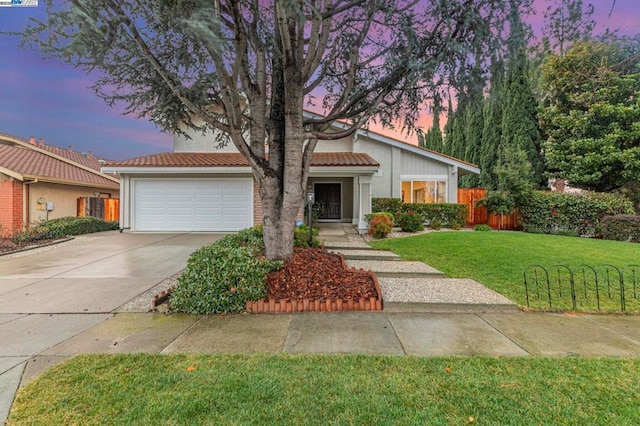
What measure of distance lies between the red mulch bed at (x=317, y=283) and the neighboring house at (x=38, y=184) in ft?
44.8

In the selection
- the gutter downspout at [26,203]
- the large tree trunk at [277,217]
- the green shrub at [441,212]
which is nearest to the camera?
the large tree trunk at [277,217]

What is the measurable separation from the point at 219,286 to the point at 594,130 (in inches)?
751

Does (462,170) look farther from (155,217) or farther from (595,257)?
(155,217)

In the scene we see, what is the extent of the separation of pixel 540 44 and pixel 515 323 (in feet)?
15.2

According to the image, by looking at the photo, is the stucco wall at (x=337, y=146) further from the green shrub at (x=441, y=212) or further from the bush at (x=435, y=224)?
the bush at (x=435, y=224)

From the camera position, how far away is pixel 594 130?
48.3 feet

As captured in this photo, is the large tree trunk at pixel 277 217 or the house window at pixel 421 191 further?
the house window at pixel 421 191

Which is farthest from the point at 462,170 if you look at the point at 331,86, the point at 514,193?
the point at 331,86

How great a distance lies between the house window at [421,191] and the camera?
14508mm

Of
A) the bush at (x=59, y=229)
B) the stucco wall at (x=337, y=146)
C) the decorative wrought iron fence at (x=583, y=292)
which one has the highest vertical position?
the stucco wall at (x=337, y=146)

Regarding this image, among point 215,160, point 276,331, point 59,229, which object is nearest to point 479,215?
point 215,160

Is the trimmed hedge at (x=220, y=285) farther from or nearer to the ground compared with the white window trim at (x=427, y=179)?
nearer to the ground

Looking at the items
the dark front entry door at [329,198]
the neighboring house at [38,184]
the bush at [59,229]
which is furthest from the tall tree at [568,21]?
the neighboring house at [38,184]

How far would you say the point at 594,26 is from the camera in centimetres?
420
